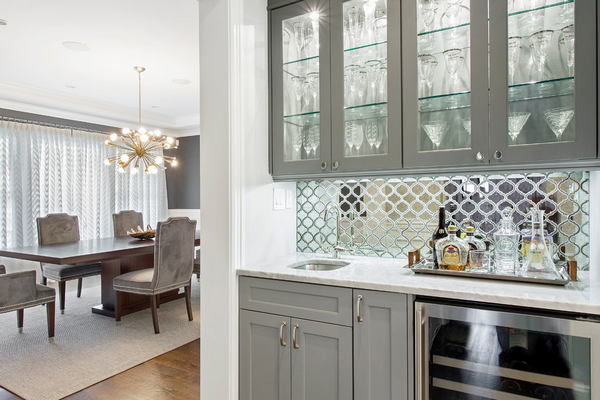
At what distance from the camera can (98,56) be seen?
12.6 feet

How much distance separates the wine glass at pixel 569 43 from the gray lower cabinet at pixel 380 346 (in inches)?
45.6

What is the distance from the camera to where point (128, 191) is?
21.6 ft

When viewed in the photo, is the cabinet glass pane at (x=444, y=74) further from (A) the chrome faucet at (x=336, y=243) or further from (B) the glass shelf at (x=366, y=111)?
(A) the chrome faucet at (x=336, y=243)

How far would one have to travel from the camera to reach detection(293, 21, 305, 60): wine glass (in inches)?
81.6

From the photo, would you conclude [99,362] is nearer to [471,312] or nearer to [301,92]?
[301,92]

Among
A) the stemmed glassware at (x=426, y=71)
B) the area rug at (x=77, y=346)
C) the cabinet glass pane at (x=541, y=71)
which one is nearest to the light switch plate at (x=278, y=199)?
the stemmed glassware at (x=426, y=71)

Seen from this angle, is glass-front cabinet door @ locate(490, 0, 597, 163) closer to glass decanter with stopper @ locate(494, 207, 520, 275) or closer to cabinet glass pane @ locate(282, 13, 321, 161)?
glass decanter with stopper @ locate(494, 207, 520, 275)

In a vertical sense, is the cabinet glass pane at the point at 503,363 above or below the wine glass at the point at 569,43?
below

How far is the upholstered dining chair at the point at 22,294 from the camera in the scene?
2898mm

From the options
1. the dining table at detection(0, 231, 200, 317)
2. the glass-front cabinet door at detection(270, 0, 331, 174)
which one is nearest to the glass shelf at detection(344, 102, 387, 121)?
the glass-front cabinet door at detection(270, 0, 331, 174)

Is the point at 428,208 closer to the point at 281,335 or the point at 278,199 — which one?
the point at 278,199

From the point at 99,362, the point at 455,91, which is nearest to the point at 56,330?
the point at 99,362

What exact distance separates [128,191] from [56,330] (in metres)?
3.52

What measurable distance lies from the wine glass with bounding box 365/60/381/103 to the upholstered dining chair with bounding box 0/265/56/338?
10.1 feet
